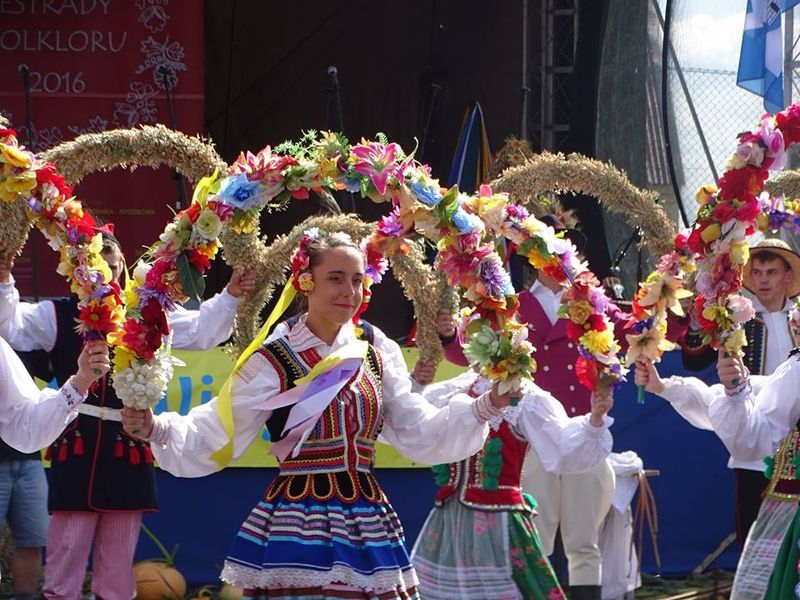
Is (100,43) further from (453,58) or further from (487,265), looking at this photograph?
(487,265)

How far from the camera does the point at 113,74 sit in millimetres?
10359

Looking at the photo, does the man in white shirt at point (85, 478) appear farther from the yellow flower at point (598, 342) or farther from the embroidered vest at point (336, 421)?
the yellow flower at point (598, 342)

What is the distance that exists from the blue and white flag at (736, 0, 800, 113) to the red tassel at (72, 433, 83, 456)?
4822 millimetres

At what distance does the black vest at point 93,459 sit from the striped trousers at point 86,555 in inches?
2.7

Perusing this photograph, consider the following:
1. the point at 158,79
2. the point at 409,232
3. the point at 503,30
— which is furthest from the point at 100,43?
the point at 409,232

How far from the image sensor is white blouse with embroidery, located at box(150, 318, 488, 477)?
454 centimetres

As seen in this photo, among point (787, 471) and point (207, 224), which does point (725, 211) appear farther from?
point (207, 224)

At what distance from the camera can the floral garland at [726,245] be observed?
4844 mm

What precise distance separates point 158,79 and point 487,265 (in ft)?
20.5

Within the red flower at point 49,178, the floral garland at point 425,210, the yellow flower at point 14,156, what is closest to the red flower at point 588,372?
the floral garland at point 425,210

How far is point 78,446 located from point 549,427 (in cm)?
192

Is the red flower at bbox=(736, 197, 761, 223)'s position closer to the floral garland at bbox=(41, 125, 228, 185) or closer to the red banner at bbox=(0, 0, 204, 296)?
the floral garland at bbox=(41, 125, 228, 185)

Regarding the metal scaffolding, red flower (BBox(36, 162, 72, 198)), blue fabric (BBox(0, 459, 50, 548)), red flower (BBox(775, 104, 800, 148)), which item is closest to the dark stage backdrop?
the metal scaffolding

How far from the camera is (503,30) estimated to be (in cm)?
1044
